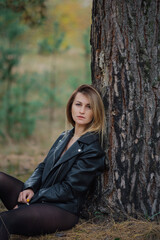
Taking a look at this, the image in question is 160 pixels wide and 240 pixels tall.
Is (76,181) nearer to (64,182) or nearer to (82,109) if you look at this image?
(64,182)

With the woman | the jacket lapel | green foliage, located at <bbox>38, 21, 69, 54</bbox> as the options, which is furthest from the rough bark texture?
green foliage, located at <bbox>38, 21, 69, 54</bbox>

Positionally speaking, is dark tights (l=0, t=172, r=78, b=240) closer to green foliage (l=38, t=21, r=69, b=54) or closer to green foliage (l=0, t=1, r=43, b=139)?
green foliage (l=0, t=1, r=43, b=139)

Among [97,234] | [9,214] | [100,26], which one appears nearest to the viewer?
[9,214]

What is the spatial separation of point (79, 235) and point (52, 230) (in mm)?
264

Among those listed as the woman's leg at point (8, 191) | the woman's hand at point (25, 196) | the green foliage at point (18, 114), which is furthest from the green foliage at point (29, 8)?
the green foliage at point (18, 114)

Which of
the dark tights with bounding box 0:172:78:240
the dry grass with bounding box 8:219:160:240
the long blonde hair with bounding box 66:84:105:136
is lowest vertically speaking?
the dry grass with bounding box 8:219:160:240

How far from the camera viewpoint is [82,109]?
2947 mm

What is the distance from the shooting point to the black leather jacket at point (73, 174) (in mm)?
2752

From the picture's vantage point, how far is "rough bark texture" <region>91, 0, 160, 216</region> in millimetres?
2760

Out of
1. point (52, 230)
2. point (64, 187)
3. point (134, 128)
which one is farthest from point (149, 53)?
point (52, 230)

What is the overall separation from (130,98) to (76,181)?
973 millimetres

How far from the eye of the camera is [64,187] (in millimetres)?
2754

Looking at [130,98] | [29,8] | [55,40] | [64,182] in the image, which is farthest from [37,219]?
[55,40]

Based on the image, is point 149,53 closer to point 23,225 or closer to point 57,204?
point 57,204
